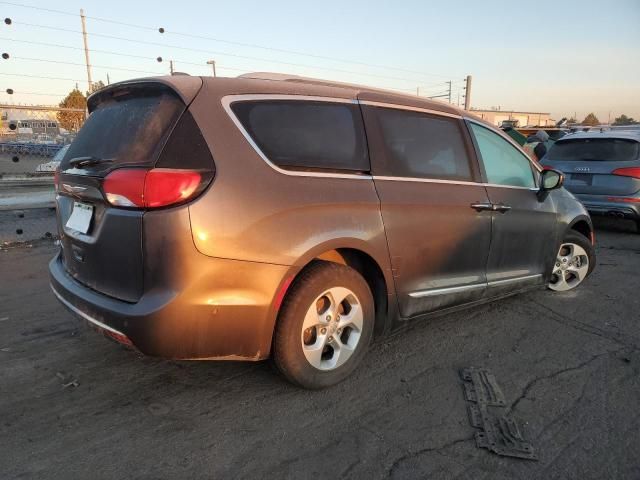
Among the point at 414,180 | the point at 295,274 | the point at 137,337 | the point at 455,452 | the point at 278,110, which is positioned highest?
the point at 278,110

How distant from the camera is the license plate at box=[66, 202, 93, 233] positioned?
2703 millimetres

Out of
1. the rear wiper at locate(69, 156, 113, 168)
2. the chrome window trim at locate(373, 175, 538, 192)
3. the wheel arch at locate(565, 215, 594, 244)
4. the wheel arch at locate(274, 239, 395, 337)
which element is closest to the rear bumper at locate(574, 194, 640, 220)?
the wheel arch at locate(565, 215, 594, 244)

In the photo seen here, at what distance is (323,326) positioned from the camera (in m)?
2.95

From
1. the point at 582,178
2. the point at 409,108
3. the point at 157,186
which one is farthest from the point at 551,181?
the point at 582,178

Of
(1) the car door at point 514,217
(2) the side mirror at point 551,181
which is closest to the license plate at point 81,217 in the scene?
(1) the car door at point 514,217

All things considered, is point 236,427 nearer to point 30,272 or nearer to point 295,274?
point 295,274

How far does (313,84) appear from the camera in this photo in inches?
123

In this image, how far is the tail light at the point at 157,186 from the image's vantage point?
2.37 meters

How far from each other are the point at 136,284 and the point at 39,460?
0.91m

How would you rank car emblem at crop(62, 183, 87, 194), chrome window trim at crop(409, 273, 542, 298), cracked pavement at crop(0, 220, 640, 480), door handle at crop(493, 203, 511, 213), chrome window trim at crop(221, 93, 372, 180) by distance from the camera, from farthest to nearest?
door handle at crop(493, 203, 511, 213) < chrome window trim at crop(409, 273, 542, 298) < car emblem at crop(62, 183, 87, 194) < chrome window trim at crop(221, 93, 372, 180) < cracked pavement at crop(0, 220, 640, 480)

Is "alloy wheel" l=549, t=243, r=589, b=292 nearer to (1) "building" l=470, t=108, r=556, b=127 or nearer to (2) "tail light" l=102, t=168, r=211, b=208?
(2) "tail light" l=102, t=168, r=211, b=208

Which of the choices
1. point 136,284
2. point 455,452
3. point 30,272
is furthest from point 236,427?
point 30,272

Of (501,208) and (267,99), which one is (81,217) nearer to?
(267,99)

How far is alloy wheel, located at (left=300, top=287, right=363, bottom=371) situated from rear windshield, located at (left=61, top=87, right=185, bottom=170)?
48.7 inches
